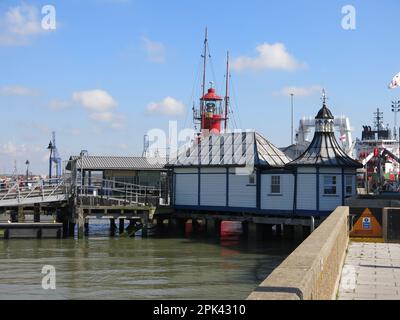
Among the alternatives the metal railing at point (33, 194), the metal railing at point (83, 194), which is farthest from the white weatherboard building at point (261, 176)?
the metal railing at point (33, 194)

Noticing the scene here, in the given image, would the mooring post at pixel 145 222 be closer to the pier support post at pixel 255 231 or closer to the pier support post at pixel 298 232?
the pier support post at pixel 255 231

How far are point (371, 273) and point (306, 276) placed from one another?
5.94m

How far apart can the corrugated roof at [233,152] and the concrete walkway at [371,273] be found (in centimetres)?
1773

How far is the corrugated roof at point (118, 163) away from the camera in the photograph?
41906mm

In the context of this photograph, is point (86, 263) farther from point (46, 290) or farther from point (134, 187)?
point (134, 187)

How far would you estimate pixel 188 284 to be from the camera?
20.4 meters

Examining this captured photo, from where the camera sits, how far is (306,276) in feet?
23.1

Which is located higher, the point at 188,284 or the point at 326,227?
the point at 326,227

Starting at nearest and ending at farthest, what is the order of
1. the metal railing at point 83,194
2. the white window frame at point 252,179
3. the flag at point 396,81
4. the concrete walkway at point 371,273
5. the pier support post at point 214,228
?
the concrete walkway at point 371,273 < the flag at point 396,81 < the white window frame at point 252,179 < the metal railing at point 83,194 < the pier support post at point 214,228

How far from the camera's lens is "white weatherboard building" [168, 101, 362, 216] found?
3175 cm

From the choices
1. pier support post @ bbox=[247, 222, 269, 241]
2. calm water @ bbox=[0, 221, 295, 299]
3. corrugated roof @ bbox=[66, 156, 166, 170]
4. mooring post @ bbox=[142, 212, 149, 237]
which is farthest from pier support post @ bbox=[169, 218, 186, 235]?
pier support post @ bbox=[247, 222, 269, 241]

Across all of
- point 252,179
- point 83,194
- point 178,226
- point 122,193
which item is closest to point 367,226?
point 252,179

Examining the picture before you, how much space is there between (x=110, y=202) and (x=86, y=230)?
3011 millimetres
